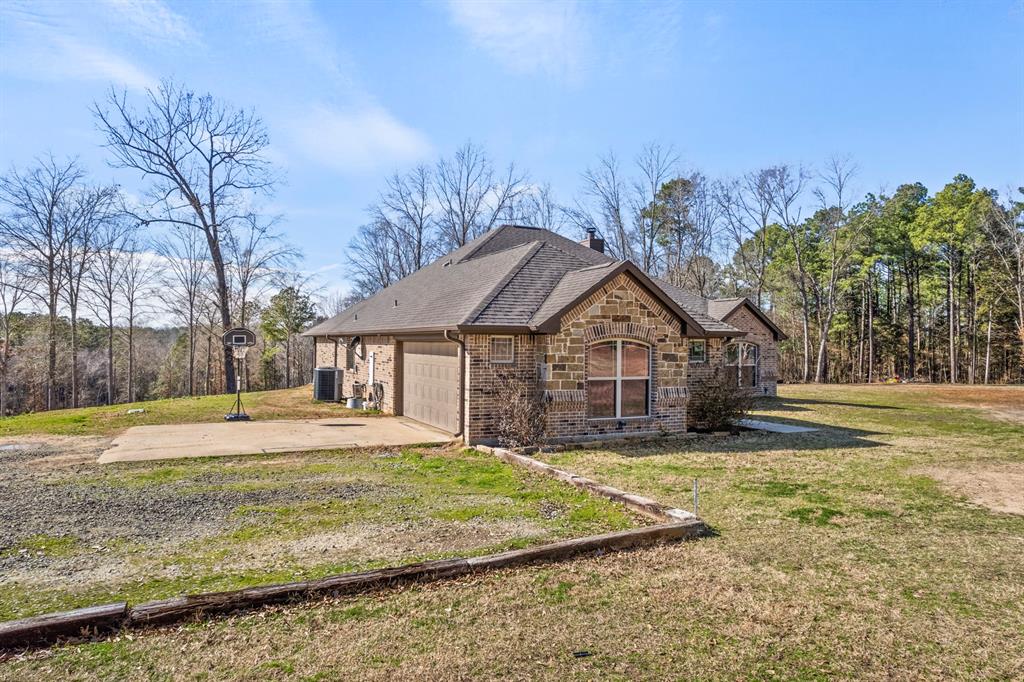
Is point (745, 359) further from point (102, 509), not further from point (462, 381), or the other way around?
point (102, 509)

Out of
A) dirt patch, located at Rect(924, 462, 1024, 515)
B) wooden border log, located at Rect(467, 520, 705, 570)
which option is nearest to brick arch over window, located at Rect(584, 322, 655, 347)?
dirt patch, located at Rect(924, 462, 1024, 515)

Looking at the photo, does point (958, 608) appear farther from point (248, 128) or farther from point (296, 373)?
point (296, 373)

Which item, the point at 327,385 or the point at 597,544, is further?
the point at 327,385

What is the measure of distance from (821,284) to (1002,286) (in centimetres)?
953

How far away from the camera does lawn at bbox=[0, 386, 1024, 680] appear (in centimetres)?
352

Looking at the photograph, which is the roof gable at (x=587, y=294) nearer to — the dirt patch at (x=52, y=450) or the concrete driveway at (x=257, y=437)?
the concrete driveway at (x=257, y=437)

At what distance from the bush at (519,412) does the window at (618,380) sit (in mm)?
1204

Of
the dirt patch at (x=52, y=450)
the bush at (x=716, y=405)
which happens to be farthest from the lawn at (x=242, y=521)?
the bush at (x=716, y=405)

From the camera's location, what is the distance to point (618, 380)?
12.1 m

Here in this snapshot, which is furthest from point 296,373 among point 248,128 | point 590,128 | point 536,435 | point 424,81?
point 536,435

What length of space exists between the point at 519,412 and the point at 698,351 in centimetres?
786

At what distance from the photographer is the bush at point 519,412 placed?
10.8 m

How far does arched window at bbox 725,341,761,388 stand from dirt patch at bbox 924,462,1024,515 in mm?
12077

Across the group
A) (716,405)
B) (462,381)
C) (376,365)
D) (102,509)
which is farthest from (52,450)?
(716,405)
